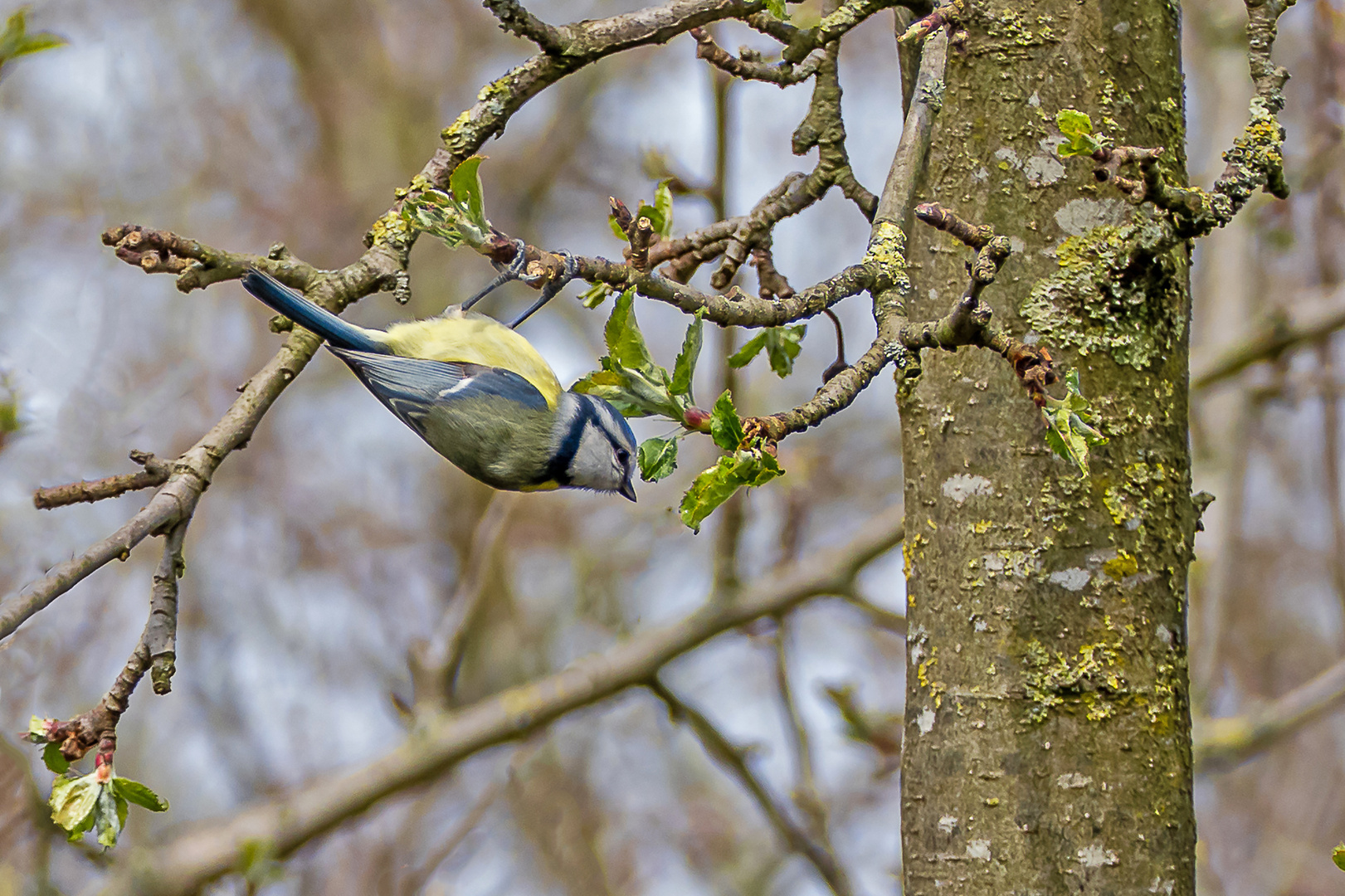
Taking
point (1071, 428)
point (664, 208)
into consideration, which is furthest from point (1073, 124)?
point (664, 208)

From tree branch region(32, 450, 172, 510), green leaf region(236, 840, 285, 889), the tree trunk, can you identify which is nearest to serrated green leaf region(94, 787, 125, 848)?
tree branch region(32, 450, 172, 510)

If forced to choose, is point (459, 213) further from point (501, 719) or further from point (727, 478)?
point (501, 719)

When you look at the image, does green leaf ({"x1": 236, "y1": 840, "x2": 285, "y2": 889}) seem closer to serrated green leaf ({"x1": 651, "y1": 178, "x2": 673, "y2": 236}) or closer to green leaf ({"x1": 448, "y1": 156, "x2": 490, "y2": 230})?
serrated green leaf ({"x1": 651, "y1": 178, "x2": 673, "y2": 236})

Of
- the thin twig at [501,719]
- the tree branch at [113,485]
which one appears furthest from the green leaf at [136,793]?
the thin twig at [501,719]

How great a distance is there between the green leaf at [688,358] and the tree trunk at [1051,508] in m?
0.44

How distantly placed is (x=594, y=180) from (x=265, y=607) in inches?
159

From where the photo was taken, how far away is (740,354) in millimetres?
1700

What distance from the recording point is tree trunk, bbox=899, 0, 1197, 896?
1473 mm

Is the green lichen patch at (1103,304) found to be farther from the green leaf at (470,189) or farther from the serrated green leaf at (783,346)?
the green leaf at (470,189)

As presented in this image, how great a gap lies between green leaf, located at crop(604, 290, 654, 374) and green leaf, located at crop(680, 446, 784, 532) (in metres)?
0.22

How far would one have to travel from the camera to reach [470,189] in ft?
4.03

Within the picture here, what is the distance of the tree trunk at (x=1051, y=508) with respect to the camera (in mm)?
1473

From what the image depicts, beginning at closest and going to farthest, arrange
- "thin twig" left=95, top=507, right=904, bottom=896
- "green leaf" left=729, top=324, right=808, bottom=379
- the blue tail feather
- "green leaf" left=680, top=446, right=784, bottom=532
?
"green leaf" left=680, top=446, right=784, bottom=532, the blue tail feather, "green leaf" left=729, top=324, right=808, bottom=379, "thin twig" left=95, top=507, right=904, bottom=896

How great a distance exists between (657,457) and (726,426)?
0.61 feet
